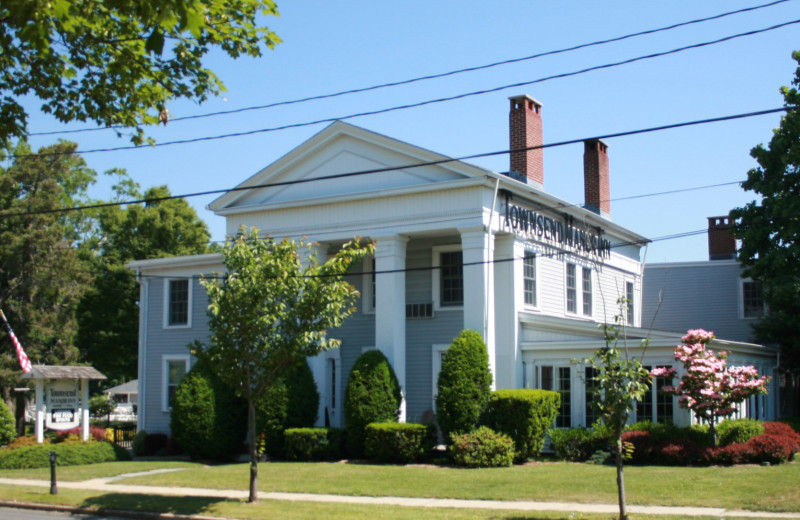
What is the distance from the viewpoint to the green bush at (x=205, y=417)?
85.4 ft

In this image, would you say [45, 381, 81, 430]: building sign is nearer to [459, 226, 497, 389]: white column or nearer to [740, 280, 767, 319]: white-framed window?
[459, 226, 497, 389]: white column

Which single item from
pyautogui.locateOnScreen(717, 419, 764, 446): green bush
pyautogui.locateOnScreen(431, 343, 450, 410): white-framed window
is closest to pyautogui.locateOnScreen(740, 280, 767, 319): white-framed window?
pyautogui.locateOnScreen(717, 419, 764, 446): green bush

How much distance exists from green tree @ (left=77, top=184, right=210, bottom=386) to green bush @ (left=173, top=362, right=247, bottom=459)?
81.1 ft

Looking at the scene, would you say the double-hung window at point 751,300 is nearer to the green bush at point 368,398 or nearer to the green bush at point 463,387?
the green bush at point 463,387

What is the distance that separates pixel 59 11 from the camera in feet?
25.1

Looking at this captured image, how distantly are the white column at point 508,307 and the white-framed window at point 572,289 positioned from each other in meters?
4.41

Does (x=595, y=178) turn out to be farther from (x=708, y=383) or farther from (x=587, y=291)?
(x=708, y=383)

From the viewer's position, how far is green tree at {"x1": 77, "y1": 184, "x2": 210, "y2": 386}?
50156 mm

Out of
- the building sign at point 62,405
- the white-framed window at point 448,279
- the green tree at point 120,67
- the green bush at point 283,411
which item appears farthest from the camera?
the building sign at point 62,405

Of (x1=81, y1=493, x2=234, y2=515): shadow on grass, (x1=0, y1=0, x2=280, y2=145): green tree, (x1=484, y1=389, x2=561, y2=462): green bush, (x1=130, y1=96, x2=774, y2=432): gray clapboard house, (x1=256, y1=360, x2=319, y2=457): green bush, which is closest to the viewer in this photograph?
(x1=0, y1=0, x2=280, y2=145): green tree

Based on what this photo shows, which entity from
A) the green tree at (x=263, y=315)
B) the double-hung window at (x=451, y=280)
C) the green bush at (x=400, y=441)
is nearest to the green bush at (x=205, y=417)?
Result: the green bush at (x=400, y=441)

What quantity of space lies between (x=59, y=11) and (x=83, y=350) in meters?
46.4

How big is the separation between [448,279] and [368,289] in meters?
2.92

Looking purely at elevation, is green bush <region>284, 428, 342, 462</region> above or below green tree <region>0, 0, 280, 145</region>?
below
